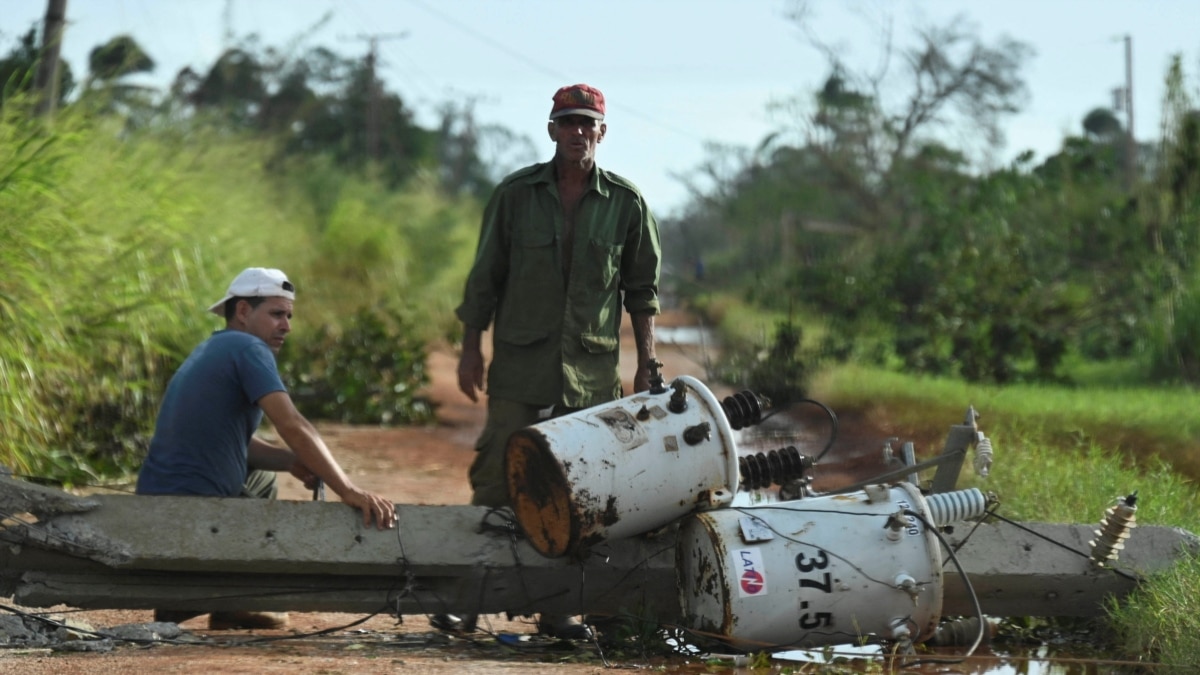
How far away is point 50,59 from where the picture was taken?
10.8m

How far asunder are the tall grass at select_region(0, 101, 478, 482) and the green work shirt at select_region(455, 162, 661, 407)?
2644 millimetres

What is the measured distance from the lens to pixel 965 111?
27688mm

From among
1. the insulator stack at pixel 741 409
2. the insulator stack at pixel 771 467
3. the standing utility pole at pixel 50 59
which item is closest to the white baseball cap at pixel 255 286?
the insulator stack at pixel 741 409

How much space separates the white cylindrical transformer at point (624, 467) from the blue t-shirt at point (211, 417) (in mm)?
983

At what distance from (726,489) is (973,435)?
3.50 feet

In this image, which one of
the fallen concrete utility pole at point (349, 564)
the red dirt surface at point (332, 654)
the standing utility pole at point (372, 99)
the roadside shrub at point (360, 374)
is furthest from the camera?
the standing utility pole at point (372, 99)

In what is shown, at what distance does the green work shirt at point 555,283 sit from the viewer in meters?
5.67

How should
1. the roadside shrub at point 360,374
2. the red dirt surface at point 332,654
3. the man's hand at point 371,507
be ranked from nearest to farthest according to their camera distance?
the red dirt surface at point 332,654 → the man's hand at point 371,507 → the roadside shrub at point 360,374

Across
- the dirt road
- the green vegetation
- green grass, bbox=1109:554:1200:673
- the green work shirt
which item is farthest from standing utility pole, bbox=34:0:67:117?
green grass, bbox=1109:554:1200:673

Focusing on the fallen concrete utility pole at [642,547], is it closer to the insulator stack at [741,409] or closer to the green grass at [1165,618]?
the insulator stack at [741,409]

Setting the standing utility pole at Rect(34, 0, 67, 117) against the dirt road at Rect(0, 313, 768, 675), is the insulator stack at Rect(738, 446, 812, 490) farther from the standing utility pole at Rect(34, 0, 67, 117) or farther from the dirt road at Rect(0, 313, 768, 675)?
the standing utility pole at Rect(34, 0, 67, 117)

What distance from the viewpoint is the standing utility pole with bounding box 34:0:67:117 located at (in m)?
10.5

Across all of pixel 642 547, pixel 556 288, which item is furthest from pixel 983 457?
pixel 556 288

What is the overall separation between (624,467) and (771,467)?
26.9 inches
